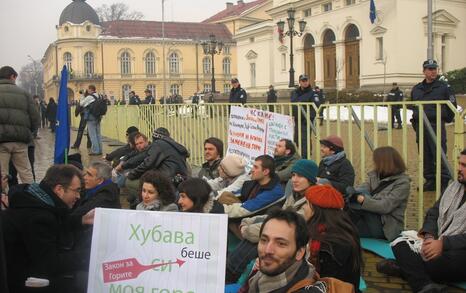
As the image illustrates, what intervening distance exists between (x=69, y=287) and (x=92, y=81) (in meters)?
86.3

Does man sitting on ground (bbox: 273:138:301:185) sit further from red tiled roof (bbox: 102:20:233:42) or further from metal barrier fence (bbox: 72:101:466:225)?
red tiled roof (bbox: 102:20:233:42)

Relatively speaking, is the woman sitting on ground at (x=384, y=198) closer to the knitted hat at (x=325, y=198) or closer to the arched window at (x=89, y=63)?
the knitted hat at (x=325, y=198)

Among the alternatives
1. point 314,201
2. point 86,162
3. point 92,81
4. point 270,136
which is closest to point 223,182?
point 270,136

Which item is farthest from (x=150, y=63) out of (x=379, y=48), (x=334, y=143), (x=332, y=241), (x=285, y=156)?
(x=332, y=241)

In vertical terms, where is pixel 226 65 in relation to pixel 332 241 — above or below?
above

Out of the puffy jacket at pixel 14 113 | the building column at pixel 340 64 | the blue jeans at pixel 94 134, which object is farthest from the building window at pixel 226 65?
the puffy jacket at pixel 14 113

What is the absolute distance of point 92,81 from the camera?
8744cm

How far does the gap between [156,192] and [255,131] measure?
11.1 ft

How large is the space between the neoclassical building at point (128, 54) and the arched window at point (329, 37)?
42.3 meters

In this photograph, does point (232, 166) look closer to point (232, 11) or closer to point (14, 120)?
point (14, 120)

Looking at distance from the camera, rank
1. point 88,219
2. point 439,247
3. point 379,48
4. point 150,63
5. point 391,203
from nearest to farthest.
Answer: point 439,247
point 88,219
point 391,203
point 379,48
point 150,63

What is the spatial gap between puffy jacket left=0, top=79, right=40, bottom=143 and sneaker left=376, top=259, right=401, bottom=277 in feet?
16.9

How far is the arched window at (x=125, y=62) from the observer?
290 feet

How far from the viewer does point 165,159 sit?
26.8 ft
